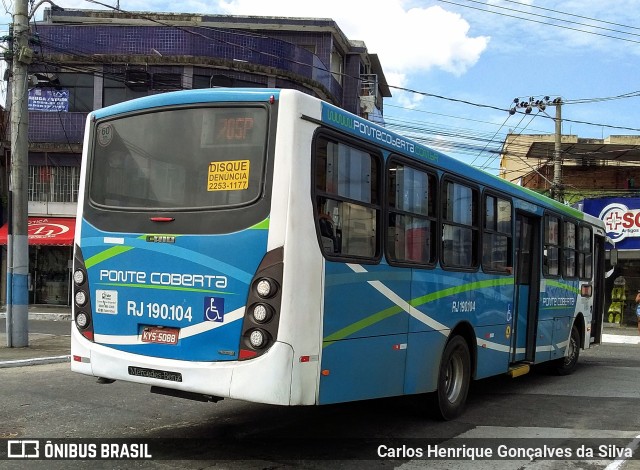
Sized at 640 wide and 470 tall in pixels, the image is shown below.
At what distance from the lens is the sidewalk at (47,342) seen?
10688 millimetres

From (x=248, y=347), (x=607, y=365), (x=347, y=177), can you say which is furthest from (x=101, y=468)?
(x=607, y=365)

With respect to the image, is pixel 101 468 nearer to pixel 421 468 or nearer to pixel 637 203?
pixel 421 468

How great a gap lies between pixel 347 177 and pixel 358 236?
516 millimetres

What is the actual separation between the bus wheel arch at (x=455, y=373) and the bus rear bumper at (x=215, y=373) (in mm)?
2615

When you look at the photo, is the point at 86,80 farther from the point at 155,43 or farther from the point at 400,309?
the point at 400,309

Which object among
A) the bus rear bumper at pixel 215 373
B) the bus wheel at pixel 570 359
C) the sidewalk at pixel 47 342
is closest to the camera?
the bus rear bumper at pixel 215 373

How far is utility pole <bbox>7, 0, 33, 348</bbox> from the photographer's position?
12.2m

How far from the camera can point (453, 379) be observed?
7172 millimetres

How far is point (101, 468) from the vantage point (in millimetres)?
4996

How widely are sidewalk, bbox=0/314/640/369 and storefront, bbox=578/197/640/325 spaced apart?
2.96 ft

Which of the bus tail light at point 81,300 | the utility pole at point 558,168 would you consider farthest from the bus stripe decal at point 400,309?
the utility pole at point 558,168

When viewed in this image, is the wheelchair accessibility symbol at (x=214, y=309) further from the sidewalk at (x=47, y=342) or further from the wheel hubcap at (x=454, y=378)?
the sidewalk at (x=47, y=342)

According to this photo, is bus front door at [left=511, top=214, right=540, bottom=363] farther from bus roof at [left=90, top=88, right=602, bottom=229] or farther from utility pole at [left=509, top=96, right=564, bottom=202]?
utility pole at [left=509, top=96, right=564, bottom=202]

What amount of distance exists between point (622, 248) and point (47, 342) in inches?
767
